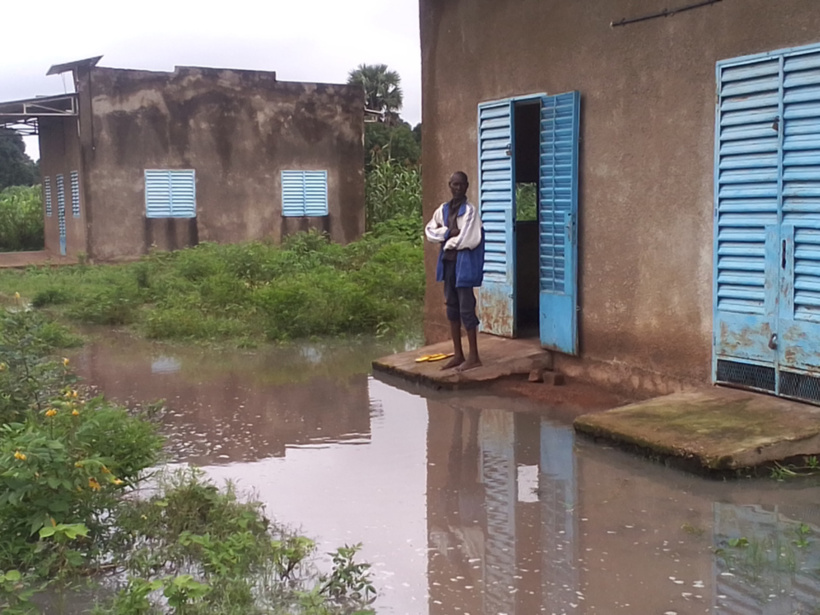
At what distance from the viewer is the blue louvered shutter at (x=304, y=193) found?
20.3 m

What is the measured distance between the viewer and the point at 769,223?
581 centimetres

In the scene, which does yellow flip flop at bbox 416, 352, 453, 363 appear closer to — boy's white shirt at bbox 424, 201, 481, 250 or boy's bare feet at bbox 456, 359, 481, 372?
boy's bare feet at bbox 456, 359, 481, 372

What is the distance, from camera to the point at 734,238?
604cm

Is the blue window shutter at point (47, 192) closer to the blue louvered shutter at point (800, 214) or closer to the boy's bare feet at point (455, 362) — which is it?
the boy's bare feet at point (455, 362)

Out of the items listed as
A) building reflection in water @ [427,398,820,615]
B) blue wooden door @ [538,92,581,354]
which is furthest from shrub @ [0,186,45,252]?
building reflection in water @ [427,398,820,615]

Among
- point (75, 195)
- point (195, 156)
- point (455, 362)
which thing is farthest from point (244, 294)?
point (75, 195)

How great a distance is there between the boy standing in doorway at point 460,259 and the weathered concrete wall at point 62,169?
41.6 feet

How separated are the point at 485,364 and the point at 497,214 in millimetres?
1377

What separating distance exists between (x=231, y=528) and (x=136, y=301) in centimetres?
878

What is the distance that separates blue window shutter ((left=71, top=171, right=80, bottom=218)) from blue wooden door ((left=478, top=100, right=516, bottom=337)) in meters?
12.9

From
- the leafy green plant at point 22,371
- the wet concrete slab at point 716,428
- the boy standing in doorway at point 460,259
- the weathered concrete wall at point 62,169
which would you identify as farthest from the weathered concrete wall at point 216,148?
the wet concrete slab at point 716,428

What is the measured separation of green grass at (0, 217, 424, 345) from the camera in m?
10.7

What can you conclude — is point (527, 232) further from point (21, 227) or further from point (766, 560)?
point (21, 227)

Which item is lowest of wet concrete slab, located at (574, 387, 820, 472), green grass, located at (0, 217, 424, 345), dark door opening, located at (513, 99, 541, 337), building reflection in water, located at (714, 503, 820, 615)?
building reflection in water, located at (714, 503, 820, 615)
